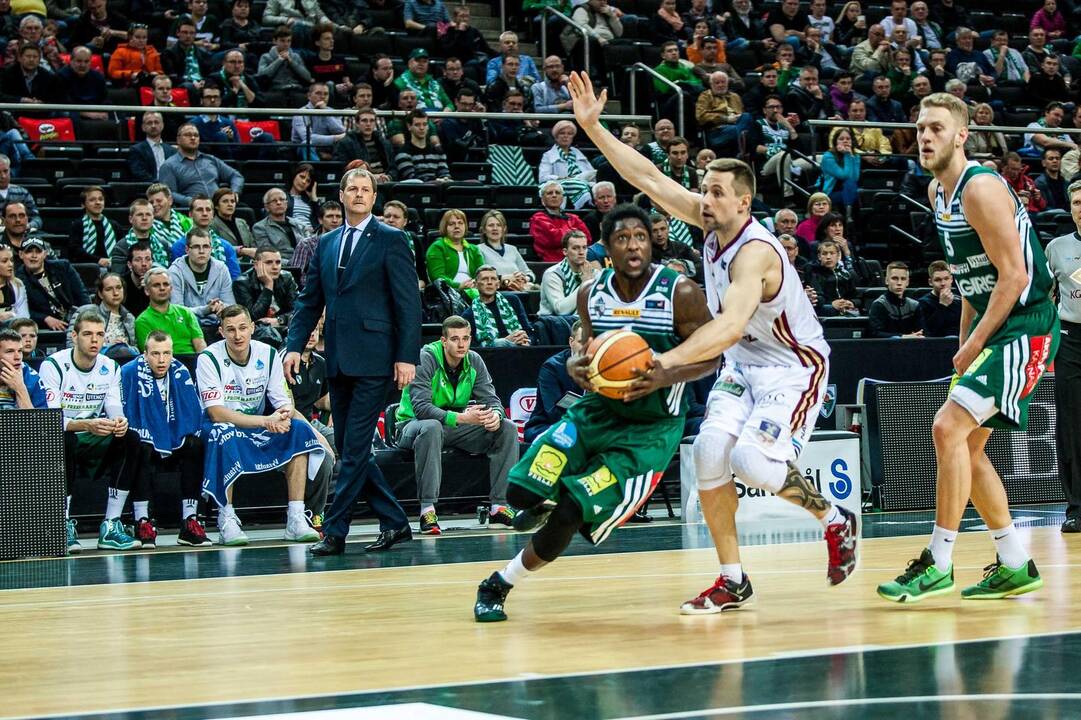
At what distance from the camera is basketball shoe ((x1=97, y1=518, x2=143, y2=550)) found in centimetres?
932

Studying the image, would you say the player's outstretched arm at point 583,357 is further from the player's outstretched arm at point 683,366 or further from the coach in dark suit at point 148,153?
the coach in dark suit at point 148,153

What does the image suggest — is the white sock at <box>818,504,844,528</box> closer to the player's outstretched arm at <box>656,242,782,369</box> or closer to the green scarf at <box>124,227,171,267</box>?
the player's outstretched arm at <box>656,242,782,369</box>

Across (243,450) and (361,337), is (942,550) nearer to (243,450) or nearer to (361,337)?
(361,337)

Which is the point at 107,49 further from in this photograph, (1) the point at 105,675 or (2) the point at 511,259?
(1) the point at 105,675

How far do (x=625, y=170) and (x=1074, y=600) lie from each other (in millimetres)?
2443

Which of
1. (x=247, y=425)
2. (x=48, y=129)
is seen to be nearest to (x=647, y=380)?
(x=247, y=425)

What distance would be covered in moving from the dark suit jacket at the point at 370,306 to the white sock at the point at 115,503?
5.73ft

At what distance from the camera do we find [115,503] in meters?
9.55

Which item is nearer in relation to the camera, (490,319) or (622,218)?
(622,218)

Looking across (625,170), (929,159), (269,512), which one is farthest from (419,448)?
(929,159)

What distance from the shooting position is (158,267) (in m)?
10.7

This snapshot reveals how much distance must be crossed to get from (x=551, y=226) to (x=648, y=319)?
850 cm

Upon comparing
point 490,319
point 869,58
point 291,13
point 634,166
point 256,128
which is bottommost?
point 490,319

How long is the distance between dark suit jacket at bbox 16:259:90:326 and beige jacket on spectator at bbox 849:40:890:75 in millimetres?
11240
